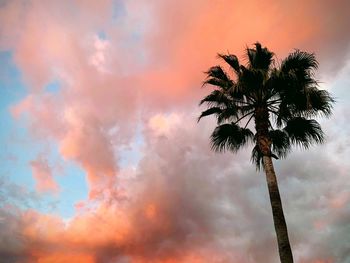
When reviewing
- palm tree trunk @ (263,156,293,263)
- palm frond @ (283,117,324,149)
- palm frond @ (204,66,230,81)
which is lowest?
palm tree trunk @ (263,156,293,263)

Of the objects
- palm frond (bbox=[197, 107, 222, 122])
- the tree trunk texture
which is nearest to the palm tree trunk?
the tree trunk texture

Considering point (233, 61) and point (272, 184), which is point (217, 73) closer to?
point (233, 61)

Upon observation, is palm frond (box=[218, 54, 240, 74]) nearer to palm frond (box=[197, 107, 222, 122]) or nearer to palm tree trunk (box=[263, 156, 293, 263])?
palm frond (box=[197, 107, 222, 122])

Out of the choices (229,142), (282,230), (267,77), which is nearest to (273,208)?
(282,230)

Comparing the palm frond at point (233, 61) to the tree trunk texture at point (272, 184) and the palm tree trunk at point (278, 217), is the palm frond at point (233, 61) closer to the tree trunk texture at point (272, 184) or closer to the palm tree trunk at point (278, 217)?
the tree trunk texture at point (272, 184)

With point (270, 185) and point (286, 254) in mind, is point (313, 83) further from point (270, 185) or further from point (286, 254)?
point (286, 254)

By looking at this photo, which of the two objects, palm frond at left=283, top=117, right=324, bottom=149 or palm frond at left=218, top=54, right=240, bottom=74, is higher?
palm frond at left=218, top=54, right=240, bottom=74

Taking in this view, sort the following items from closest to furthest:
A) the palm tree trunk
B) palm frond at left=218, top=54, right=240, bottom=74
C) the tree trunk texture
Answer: the palm tree trunk < the tree trunk texture < palm frond at left=218, top=54, right=240, bottom=74

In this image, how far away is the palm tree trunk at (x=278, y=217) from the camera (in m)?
16.5

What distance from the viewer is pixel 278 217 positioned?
57.0 feet

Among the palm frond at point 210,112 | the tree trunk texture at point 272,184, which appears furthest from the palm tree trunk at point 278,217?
the palm frond at point 210,112

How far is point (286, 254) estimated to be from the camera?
53.7 ft

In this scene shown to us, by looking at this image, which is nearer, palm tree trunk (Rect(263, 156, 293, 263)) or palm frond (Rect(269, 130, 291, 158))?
palm tree trunk (Rect(263, 156, 293, 263))

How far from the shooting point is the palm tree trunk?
54.0ft
